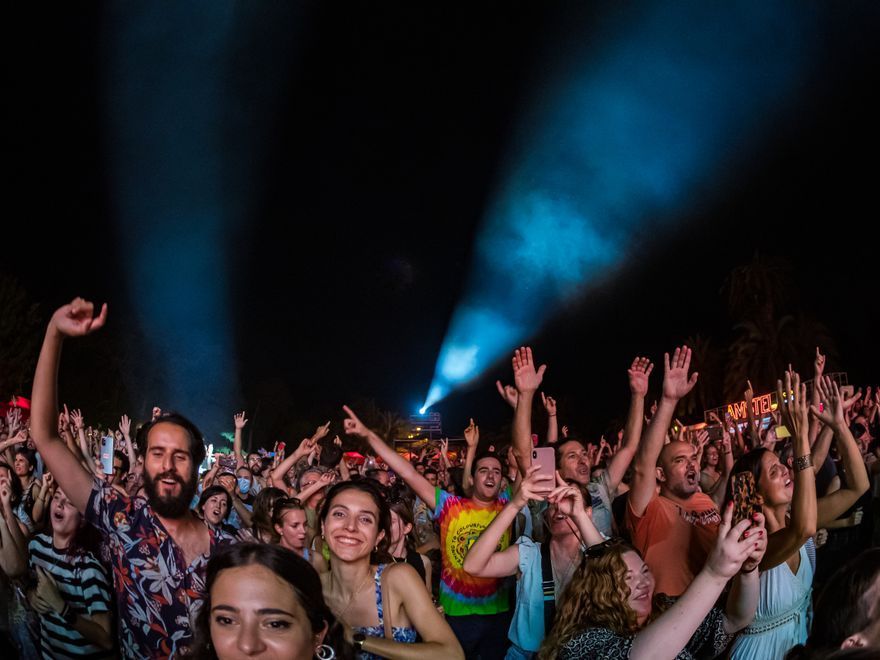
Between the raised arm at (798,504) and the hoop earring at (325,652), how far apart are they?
243cm

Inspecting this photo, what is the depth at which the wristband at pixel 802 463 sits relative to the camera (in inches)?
168

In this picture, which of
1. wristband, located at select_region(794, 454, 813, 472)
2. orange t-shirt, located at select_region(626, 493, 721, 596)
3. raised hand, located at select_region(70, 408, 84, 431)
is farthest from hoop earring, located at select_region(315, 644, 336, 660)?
raised hand, located at select_region(70, 408, 84, 431)

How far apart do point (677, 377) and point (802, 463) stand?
1.60 metres

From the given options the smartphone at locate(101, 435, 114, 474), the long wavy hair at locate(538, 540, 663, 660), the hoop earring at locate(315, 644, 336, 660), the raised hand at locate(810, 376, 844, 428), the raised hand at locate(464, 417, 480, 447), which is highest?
the smartphone at locate(101, 435, 114, 474)

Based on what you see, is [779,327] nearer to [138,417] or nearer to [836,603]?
[836,603]

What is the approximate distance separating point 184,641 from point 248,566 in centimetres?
123

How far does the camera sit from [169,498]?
12.5 ft

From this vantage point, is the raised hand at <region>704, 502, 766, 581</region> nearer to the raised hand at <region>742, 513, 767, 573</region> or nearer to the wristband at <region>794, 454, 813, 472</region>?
the raised hand at <region>742, 513, 767, 573</region>

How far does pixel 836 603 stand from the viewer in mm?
2877

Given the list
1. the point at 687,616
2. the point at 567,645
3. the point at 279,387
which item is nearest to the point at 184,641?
the point at 567,645

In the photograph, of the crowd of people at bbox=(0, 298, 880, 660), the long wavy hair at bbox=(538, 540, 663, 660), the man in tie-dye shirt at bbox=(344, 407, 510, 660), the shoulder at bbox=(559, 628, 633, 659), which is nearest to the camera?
the crowd of people at bbox=(0, 298, 880, 660)

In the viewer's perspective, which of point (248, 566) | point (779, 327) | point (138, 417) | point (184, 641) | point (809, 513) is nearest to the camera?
point (248, 566)

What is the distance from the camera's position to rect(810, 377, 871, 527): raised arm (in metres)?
5.02

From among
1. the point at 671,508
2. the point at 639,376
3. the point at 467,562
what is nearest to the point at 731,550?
the point at 467,562
